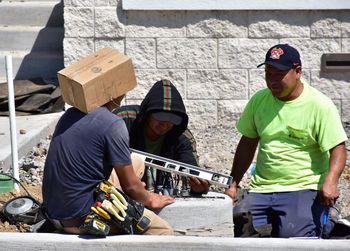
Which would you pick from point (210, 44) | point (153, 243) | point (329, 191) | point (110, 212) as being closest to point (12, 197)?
point (110, 212)

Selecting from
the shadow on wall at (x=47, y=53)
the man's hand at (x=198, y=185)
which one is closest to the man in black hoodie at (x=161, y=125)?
the man's hand at (x=198, y=185)

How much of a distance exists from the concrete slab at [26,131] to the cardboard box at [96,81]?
93.3 inches

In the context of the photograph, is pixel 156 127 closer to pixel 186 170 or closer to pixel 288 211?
pixel 186 170

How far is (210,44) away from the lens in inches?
349

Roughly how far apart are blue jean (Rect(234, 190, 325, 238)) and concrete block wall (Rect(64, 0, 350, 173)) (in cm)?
335

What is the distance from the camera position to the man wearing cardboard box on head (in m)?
4.64

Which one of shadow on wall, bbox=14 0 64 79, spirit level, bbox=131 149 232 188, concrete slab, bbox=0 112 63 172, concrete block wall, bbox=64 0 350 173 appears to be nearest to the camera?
spirit level, bbox=131 149 232 188

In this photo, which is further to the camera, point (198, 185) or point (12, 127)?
point (12, 127)

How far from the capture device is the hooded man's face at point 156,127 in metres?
5.43

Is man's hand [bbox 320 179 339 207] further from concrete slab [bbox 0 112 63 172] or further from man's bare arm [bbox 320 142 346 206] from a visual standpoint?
concrete slab [bbox 0 112 63 172]

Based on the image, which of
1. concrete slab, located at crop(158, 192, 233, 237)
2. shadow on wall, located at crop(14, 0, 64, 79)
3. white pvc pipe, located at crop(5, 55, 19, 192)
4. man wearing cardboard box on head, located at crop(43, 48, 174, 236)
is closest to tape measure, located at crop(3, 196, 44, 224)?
white pvc pipe, located at crop(5, 55, 19, 192)

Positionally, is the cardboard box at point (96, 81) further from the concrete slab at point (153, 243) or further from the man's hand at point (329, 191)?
the man's hand at point (329, 191)

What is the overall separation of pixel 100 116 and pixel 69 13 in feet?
14.4

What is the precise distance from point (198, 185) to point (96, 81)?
937 mm
